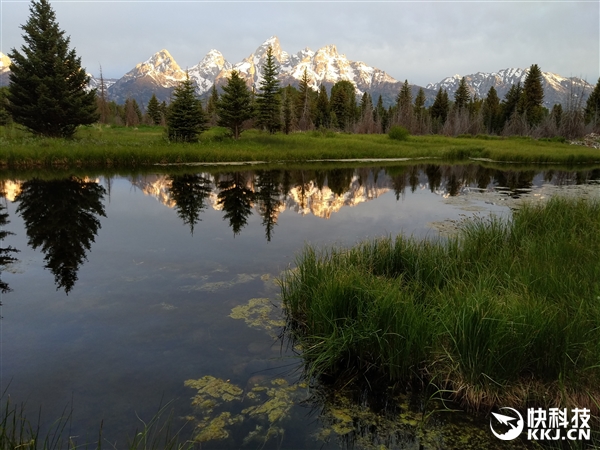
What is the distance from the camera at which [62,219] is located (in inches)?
437

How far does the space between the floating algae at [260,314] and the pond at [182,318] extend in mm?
28

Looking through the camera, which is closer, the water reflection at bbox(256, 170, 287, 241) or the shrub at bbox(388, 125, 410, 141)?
the water reflection at bbox(256, 170, 287, 241)

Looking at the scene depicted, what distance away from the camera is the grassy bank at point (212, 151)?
2316 cm

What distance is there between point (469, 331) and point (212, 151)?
26.1 m

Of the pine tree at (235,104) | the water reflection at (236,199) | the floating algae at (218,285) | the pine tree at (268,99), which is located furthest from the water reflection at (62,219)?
the pine tree at (268,99)

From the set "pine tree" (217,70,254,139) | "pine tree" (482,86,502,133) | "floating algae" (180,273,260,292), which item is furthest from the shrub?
"floating algae" (180,273,260,292)

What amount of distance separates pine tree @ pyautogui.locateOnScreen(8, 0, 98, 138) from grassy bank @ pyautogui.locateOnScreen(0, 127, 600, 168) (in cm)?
149

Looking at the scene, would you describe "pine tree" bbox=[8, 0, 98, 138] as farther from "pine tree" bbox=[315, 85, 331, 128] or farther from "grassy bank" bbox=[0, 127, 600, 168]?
"pine tree" bbox=[315, 85, 331, 128]

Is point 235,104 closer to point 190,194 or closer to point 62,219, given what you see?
point 190,194

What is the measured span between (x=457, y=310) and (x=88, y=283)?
235 inches

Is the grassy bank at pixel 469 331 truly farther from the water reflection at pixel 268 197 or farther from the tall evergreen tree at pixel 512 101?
the tall evergreen tree at pixel 512 101

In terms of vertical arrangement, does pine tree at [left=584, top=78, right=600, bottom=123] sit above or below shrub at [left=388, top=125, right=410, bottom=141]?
above

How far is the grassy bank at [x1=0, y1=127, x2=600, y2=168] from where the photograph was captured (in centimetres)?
2316

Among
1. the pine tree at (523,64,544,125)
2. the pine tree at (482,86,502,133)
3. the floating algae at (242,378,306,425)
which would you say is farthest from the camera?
the pine tree at (482,86,502,133)
